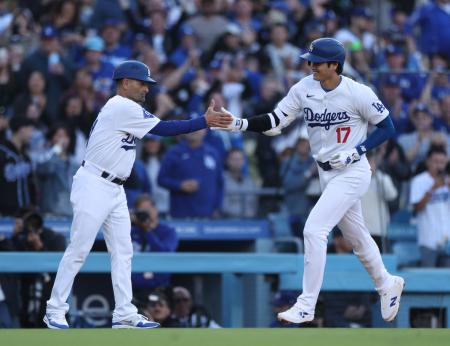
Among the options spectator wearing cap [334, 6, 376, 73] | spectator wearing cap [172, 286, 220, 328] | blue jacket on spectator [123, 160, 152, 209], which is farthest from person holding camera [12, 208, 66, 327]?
spectator wearing cap [334, 6, 376, 73]

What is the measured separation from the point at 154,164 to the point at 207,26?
3.40 m

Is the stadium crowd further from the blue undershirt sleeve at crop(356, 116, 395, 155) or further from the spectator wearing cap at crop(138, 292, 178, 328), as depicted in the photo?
the blue undershirt sleeve at crop(356, 116, 395, 155)

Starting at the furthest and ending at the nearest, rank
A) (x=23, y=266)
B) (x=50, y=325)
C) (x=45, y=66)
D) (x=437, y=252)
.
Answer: (x=45, y=66), (x=437, y=252), (x=23, y=266), (x=50, y=325)

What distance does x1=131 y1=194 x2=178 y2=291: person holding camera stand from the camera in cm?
1146

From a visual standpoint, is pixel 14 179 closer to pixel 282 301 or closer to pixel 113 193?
pixel 282 301

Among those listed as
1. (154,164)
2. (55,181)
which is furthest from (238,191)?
(55,181)

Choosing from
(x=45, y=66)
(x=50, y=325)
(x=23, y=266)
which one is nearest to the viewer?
(x=50, y=325)

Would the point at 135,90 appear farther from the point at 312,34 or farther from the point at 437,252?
the point at 312,34

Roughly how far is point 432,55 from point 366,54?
951 mm

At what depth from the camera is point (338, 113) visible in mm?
9172

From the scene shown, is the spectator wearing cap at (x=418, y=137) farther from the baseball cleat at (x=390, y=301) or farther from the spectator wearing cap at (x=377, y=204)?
the baseball cleat at (x=390, y=301)

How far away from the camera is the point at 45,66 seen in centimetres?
1437

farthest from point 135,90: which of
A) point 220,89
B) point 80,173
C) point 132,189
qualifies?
point 220,89

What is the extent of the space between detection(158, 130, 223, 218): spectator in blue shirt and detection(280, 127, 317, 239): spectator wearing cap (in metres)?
0.83
